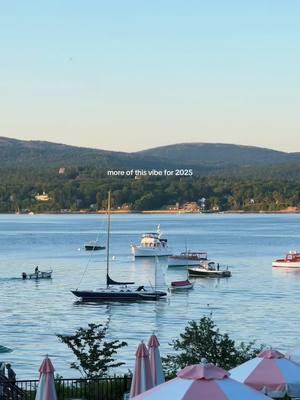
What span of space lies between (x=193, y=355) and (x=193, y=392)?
8.83m

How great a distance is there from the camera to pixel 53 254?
109500mm

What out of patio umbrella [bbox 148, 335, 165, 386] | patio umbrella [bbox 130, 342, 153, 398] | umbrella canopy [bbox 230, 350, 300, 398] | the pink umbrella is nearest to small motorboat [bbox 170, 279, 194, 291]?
patio umbrella [bbox 148, 335, 165, 386]

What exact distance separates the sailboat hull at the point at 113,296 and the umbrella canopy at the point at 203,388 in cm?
4348

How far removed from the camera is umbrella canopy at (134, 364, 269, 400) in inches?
473

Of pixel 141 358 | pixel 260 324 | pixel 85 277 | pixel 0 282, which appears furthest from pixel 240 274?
pixel 141 358

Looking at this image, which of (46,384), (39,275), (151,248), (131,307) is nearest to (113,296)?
(131,307)

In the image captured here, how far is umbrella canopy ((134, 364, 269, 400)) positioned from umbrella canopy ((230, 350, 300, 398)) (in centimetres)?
264

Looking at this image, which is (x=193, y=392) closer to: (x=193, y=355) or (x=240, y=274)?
(x=193, y=355)

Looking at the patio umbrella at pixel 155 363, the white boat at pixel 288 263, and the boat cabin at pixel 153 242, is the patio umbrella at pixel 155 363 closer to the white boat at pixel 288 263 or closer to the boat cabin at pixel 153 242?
the white boat at pixel 288 263

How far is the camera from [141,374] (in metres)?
15.7

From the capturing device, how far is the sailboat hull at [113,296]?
5578 cm

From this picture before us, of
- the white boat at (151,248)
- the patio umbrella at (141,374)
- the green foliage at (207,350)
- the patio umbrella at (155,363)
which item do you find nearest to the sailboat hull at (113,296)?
the green foliage at (207,350)

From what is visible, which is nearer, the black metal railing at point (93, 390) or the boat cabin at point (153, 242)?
the black metal railing at point (93, 390)

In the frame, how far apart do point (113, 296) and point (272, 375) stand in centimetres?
4096
